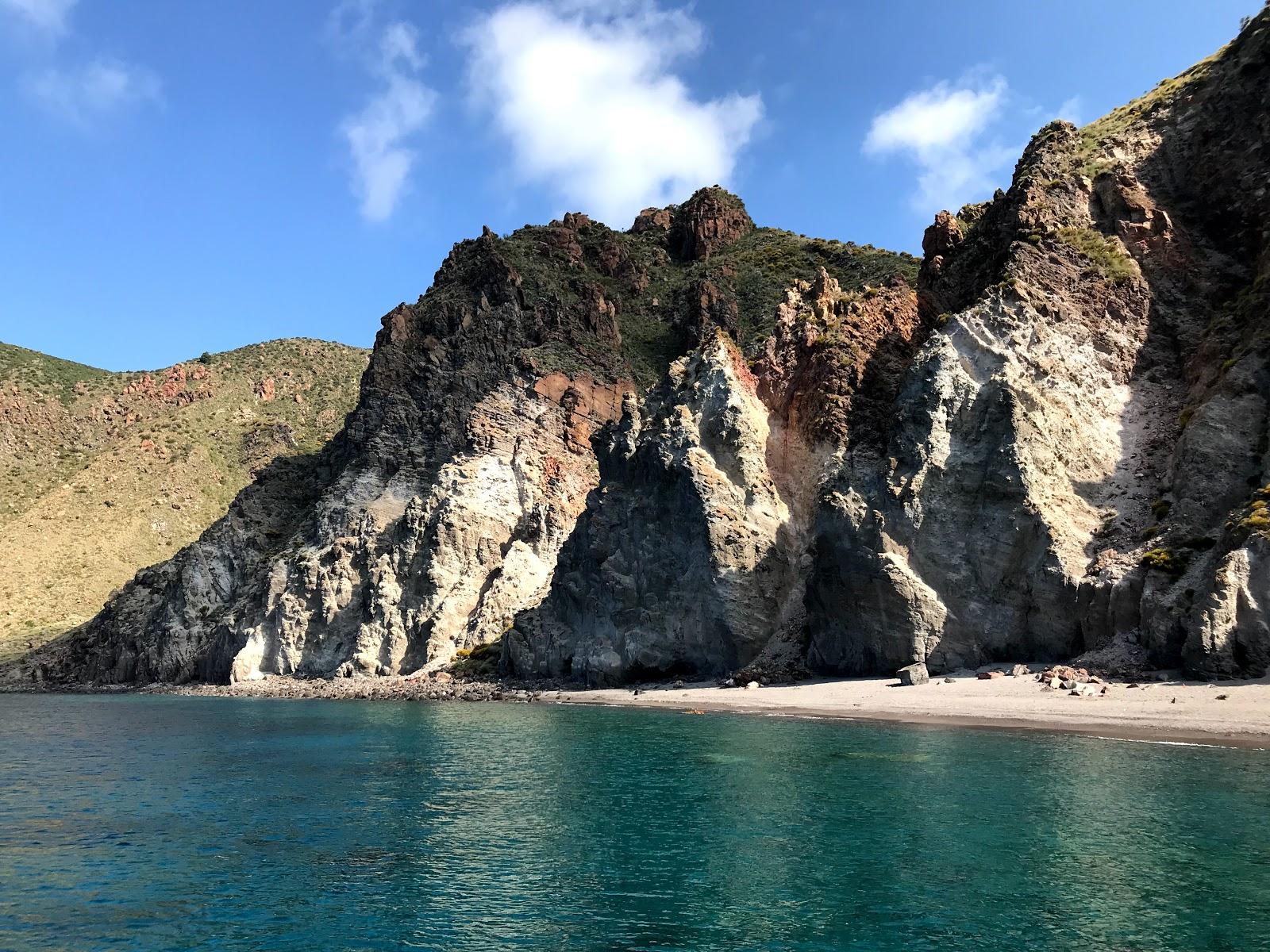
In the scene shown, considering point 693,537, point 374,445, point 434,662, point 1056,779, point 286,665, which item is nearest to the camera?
point 1056,779

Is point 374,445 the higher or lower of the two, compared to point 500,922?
higher

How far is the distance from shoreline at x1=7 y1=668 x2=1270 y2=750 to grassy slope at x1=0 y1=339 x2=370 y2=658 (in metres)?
71.4

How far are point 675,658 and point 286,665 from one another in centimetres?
4261

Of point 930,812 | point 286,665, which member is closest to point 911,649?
point 930,812

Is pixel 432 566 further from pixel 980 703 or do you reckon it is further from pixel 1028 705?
pixel 1028 705

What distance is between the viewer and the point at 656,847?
1984 cm

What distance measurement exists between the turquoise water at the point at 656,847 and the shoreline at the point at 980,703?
106 inches

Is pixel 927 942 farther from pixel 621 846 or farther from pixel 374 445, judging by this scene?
pixel 374 445

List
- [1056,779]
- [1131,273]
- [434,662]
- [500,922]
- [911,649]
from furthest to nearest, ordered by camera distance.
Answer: [434,662] < [1131,273] < [911,649] < [1056,779] < [500,922]

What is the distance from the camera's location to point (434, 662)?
255 feet

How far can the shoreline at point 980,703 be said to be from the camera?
30703 mm

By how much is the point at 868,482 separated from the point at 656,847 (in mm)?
34430

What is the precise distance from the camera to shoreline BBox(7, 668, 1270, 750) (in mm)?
30703

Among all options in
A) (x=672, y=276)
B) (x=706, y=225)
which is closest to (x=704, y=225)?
(x=706, y=225)
